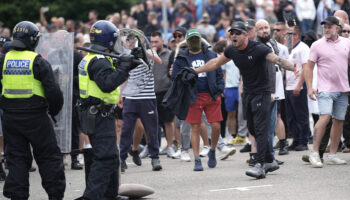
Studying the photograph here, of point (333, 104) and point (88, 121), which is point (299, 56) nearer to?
point (333, 104)

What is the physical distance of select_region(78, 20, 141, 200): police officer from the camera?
24.3 feet

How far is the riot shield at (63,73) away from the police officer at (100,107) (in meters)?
3.37

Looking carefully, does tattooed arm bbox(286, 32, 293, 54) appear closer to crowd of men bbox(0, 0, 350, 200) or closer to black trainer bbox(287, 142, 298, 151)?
A: crowd of men bbox(0, 0, 350, 200)

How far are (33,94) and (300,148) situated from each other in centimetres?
604

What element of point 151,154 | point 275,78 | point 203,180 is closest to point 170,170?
point 151,154

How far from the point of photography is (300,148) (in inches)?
493

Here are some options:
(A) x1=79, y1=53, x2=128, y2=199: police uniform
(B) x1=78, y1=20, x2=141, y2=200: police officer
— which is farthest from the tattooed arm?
(A) x1=79, y1=53, x2=128, y2=199: police uniform

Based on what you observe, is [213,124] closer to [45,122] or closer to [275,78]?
[275,78]

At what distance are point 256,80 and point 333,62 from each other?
128 centimetres

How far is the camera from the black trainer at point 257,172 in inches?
366

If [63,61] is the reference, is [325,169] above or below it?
below

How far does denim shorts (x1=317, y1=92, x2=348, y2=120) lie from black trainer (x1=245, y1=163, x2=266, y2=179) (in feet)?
4.67

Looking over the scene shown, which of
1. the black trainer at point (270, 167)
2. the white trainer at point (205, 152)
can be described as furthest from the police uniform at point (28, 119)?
the white trainer at point (205, 152)

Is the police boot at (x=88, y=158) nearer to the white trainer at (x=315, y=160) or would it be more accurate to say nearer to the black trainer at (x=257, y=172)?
the black trainer at (x=257, y=172)
